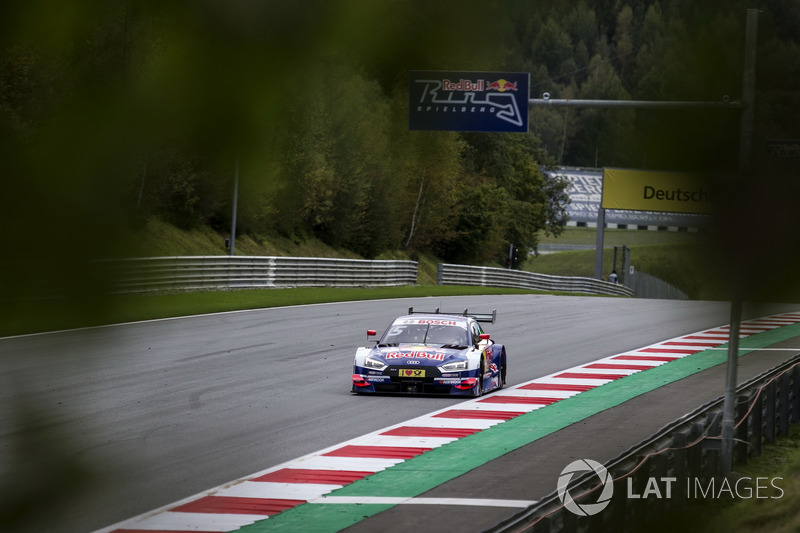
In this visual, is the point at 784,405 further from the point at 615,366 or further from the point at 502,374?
the point at 615,366

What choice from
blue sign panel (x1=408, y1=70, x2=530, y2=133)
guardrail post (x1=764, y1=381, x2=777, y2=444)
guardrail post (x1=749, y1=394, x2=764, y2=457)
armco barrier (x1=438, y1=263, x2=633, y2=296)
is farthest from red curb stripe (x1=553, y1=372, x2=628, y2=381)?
armco barrier (x1=438, y1=263, x2=633, y2=296)

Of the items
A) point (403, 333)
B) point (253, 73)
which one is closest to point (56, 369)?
point (253, 73)

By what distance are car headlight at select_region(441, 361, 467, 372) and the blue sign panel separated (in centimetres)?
1449

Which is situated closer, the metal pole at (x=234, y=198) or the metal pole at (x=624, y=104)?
the metal pole at (x=234, y=198)

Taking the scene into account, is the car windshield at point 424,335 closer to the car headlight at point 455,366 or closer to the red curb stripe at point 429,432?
the car headlight at point 455,366

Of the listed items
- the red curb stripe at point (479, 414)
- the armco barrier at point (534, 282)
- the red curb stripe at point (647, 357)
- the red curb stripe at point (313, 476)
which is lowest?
the red curb stripe at point (313, 476)

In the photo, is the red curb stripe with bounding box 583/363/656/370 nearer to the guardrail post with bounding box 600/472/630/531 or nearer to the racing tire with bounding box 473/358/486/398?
the racing tire with bounding box 473/358/486/398

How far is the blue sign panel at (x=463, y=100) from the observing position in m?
1.92

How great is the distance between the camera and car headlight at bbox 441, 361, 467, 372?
17656 millimetres

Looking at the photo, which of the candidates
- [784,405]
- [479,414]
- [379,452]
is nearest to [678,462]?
[379,452]

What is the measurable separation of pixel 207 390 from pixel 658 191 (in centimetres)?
1539
